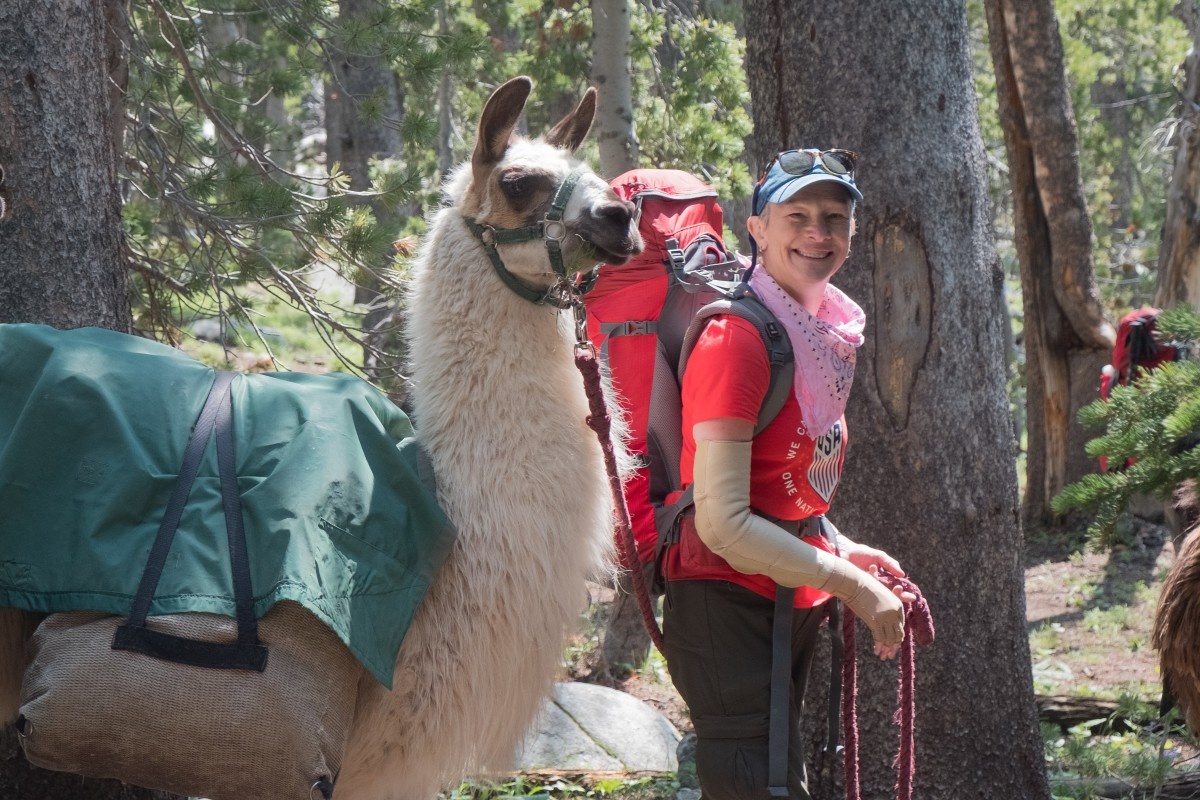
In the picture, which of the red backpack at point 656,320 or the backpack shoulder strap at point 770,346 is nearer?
the backpack shoulder strap at point 770,346

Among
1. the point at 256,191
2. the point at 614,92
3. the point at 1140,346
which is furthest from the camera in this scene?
the point at 1140,346

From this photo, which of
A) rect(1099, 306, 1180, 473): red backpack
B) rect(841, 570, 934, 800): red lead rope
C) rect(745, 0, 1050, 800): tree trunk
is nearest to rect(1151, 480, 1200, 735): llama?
rect(745, 0, 1050, 800): tree trunk

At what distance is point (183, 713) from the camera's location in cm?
232

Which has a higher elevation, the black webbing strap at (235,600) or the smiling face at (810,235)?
the smiling face at (810,235)

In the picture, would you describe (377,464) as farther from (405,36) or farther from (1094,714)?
(1094,714)

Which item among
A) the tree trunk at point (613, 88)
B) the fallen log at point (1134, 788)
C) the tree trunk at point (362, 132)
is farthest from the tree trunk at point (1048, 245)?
the tree trunk at point (362, 132)

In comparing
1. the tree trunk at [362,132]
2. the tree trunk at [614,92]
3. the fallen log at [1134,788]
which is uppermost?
the tree trunk at [362,132]

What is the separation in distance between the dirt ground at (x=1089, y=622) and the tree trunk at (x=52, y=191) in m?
3.49

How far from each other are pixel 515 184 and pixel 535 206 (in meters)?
0.07

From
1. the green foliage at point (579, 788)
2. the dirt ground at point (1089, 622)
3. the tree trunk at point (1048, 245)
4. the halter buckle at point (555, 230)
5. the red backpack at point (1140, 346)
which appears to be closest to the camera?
the halter buckle at point (555, 230)

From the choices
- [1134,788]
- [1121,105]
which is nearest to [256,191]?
[1134,788]

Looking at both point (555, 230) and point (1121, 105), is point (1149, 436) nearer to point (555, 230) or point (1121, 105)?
point (555, 230)

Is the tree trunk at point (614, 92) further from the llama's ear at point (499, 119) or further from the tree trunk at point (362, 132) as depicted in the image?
the llama's ear at point (499, 119)

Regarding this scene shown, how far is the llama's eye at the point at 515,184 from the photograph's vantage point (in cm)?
285
